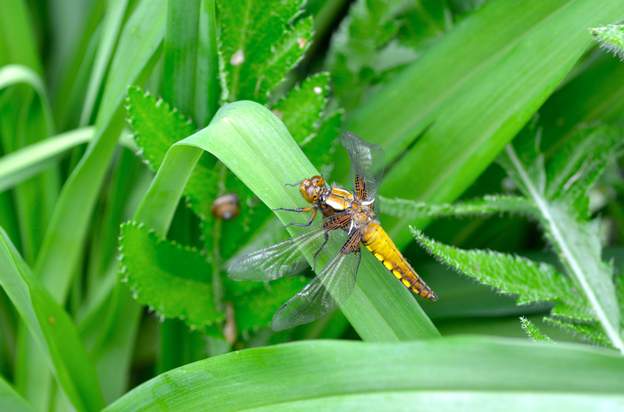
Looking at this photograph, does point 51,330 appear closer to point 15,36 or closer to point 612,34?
point 15,36

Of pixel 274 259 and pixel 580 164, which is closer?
pixel 274 259


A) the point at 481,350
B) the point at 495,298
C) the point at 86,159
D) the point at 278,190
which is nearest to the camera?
the point at 481,350

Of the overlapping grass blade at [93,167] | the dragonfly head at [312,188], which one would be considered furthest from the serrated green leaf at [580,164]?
the overlapping grass blade at [93,167]

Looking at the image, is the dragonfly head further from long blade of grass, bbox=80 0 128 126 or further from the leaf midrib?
long blade of grass, bbox=80 0 128 126

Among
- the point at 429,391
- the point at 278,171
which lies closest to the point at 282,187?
the point at 278,171

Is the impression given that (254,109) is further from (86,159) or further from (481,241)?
(481,241)

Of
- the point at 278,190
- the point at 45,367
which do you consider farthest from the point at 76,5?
the point at 278,190

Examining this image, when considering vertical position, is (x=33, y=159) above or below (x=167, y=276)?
above
